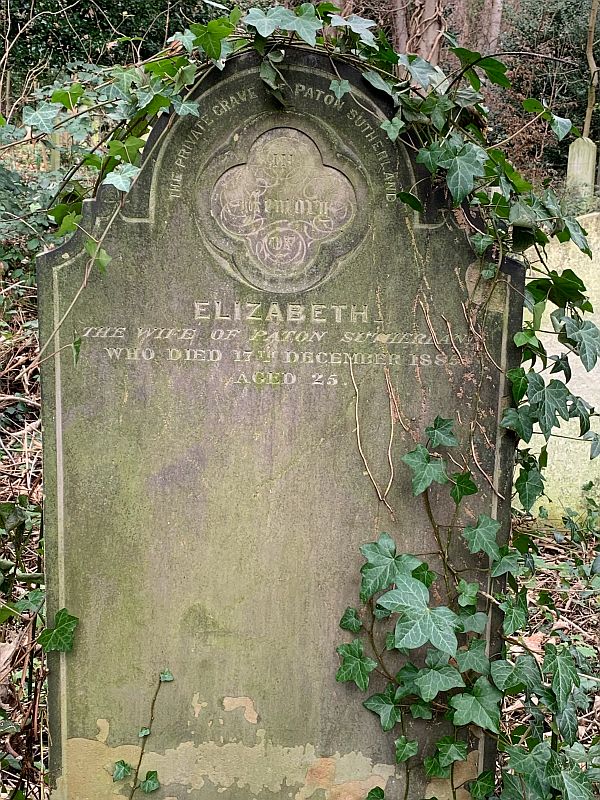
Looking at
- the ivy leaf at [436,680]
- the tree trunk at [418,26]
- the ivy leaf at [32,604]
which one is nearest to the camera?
the ivy leaf at [436,680]

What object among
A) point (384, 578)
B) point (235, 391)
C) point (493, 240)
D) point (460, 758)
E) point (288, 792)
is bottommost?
point (288, 792)

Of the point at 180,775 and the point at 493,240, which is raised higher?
the point at 493,240

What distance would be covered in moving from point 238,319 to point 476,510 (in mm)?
1016

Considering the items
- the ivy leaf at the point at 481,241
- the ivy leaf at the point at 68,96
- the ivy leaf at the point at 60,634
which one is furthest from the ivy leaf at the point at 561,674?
the ivy leaf at the point at 68,96

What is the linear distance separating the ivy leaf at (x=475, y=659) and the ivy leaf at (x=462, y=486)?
47cm

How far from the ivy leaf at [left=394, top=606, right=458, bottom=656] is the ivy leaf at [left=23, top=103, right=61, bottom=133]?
6.09ft

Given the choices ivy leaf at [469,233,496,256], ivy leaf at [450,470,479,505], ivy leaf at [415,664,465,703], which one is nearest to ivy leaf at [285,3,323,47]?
ivy leaf at [469,233,496,256]

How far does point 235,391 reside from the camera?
2418 millimetres

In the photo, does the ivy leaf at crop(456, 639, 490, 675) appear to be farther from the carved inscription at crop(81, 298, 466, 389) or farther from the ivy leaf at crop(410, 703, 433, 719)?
the carved inscription at crop(81, 298, 466, 389)

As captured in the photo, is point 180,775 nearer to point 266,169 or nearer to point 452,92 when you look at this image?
point 266,169

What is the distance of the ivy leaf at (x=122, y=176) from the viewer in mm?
2172

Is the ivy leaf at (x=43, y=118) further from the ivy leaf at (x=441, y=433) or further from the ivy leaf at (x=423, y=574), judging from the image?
the ivy leaf at (x=423, y=574)

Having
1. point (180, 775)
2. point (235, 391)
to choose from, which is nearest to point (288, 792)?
point (180, 775)

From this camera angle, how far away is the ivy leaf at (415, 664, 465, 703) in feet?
7.66
